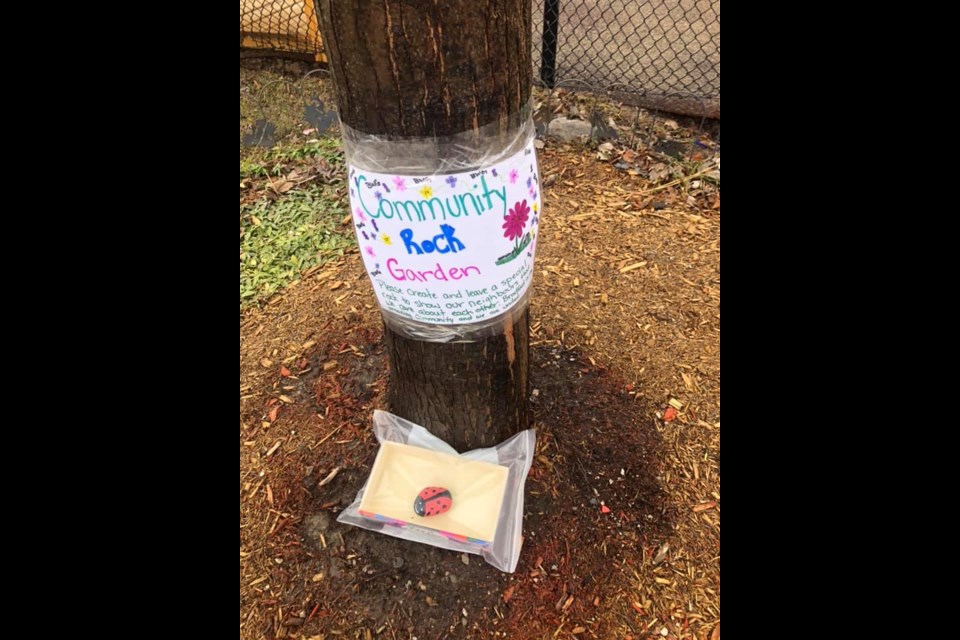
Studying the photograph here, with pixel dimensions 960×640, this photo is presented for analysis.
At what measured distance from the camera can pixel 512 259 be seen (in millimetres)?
1336

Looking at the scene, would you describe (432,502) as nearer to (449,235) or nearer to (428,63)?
(449,235)

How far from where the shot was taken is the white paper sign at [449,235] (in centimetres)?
118

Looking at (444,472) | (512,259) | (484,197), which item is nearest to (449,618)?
(444,472)

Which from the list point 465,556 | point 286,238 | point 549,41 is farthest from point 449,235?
point 549,41

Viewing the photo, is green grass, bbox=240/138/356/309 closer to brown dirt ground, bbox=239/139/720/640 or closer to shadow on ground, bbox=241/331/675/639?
brown dirt ground, bbox=239/139/720/640

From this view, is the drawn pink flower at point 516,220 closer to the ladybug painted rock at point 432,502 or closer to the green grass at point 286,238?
the ladybug painted rock at point 432,502

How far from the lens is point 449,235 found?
47.6 inches

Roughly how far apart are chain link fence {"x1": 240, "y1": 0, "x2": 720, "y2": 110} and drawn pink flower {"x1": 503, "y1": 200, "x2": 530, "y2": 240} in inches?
132

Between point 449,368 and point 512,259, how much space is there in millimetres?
419

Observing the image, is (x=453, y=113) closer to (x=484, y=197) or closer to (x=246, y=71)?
(x=484, y=197)

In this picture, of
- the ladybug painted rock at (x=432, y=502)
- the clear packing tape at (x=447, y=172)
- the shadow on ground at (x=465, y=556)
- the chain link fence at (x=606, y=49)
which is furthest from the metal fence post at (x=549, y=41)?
the ladybug painted rock at (x=432, y=502)

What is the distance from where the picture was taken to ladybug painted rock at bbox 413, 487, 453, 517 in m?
1.60

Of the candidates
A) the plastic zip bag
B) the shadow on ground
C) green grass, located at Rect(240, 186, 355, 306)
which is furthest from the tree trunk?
green grass, located at Rect(240, 186, 355, 306)

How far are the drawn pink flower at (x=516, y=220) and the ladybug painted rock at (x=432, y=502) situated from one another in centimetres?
80
